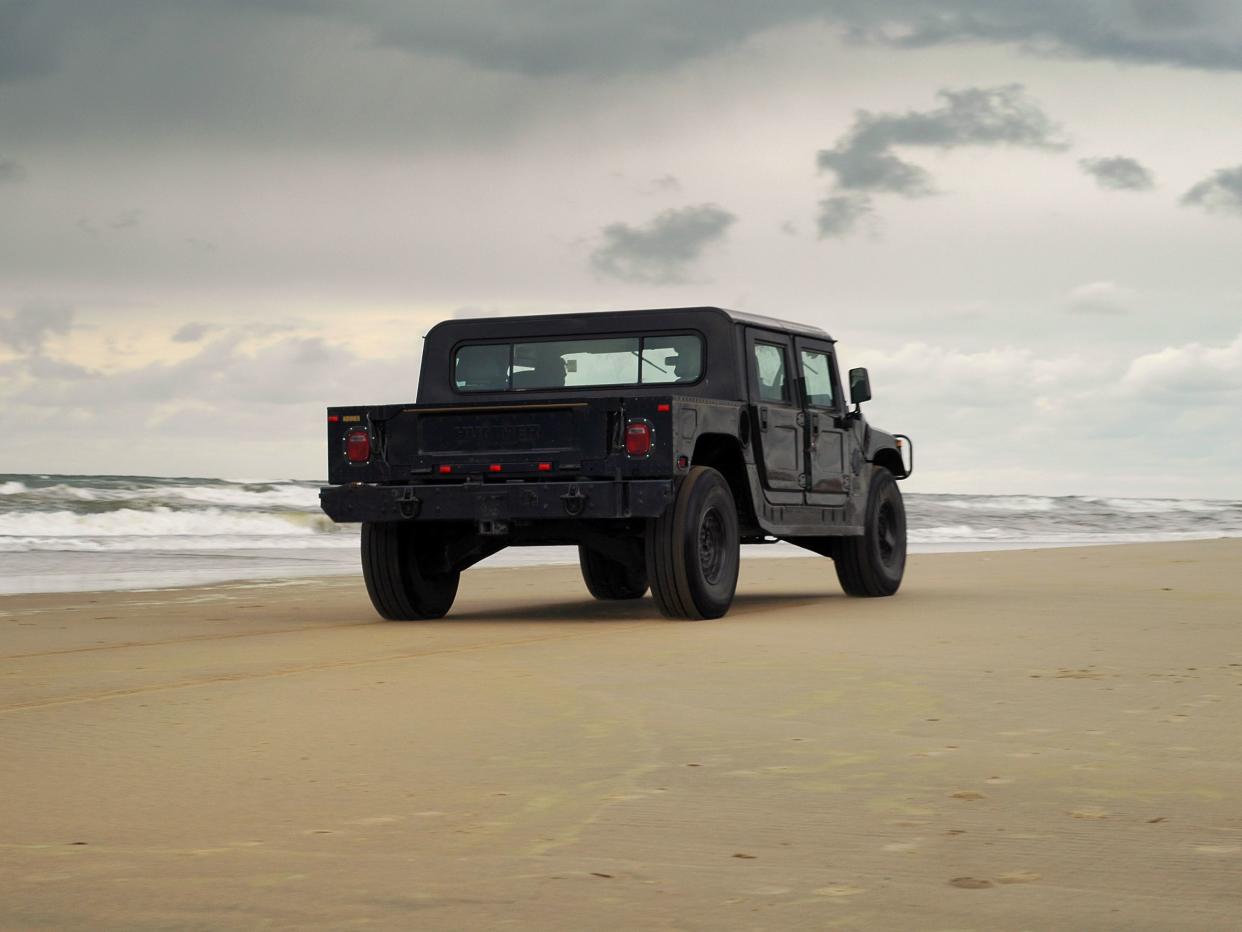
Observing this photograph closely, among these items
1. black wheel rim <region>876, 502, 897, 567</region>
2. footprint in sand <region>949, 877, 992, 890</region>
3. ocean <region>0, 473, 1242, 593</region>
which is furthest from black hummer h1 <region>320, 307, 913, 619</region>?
footprint in sand <region>949, 877, 992, 890</region>

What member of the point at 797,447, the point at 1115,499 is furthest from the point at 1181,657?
the point at 1115,499

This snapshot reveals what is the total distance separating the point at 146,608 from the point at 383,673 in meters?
5.68

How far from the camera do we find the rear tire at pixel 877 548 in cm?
1395

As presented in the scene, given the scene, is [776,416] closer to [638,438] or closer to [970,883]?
[638,438]

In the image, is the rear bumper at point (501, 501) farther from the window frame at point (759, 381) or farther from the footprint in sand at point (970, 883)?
Result: the footprint in sand at point (970, 883)

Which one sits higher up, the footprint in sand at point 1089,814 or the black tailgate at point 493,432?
the black tailgate at point 493,432

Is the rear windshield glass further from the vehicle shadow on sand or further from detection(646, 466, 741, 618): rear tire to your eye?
the vehicle shadow on sand

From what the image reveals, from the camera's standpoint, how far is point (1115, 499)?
5206 centimetres

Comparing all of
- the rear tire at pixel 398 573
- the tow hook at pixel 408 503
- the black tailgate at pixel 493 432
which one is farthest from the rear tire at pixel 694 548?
the rear tire at pixel 398 573

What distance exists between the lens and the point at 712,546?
1161 centimetres

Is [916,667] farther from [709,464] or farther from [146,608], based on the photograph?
[146,608]

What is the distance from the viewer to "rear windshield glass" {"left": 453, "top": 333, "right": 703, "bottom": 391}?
486 inches

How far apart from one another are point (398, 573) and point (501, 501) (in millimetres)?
1302

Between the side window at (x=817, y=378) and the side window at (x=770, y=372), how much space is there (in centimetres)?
33
